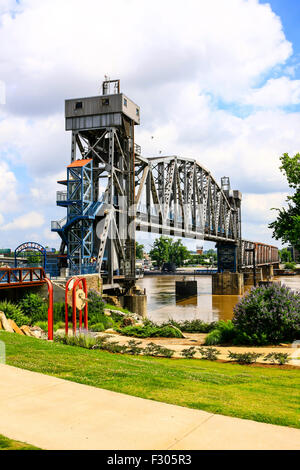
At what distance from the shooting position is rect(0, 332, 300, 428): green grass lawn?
7.16 meters

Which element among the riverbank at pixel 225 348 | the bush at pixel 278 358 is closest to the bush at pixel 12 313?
the riverbank at pixel 225 348

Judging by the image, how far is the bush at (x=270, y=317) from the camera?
1706cm

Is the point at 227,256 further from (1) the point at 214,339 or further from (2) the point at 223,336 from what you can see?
(1) the point at 214,339

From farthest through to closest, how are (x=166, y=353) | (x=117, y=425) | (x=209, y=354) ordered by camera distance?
(x=166, y=353) < (x=209, y=354) < (x=117, y=425)

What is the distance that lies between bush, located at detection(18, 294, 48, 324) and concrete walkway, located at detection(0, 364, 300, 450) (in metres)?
17.9

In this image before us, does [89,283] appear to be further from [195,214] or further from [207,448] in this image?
[195,214]

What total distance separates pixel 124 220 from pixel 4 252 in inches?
1139

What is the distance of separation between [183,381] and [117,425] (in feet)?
10.5

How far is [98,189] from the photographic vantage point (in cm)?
4428

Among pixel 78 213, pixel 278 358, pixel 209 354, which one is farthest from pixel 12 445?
pixel 78 213

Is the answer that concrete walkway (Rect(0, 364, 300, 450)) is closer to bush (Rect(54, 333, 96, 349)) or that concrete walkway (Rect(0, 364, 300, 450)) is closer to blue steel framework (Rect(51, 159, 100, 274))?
bush (Rect(54, 333, 96, 349))

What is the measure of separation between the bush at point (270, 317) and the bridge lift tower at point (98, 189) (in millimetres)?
19041

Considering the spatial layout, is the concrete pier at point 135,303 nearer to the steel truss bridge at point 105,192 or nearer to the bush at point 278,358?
the steel truss bridge at point 105,192
